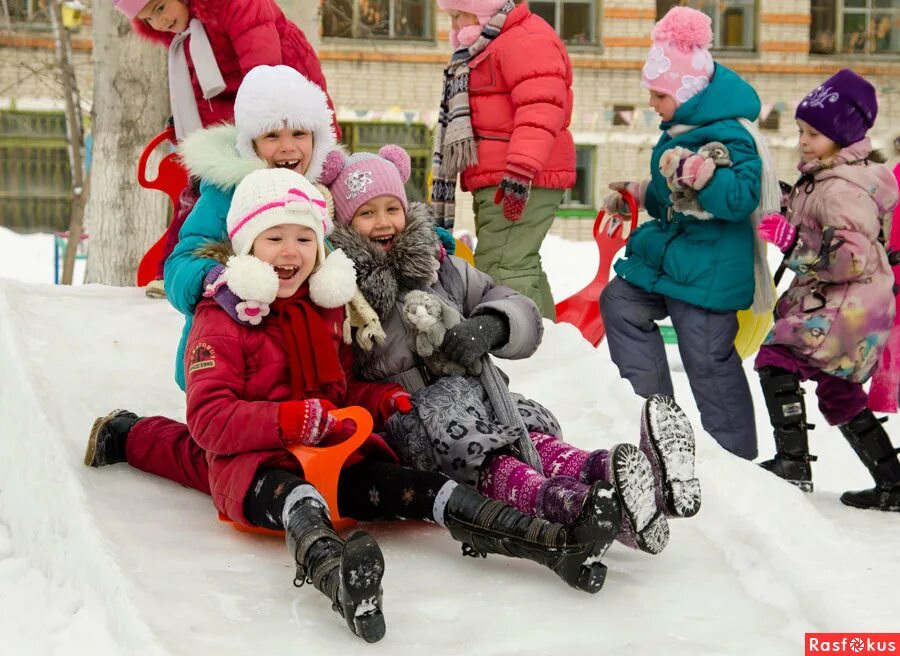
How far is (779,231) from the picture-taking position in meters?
4.26

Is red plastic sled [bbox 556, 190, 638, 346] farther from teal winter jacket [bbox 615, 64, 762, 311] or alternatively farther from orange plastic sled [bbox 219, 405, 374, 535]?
orange plastic sled [bbox 219, 405, 374, 535]

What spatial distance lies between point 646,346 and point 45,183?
1327cm

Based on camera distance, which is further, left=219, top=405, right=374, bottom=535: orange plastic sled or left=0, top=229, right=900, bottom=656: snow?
left=219, top=405, right=374, bottom=535: orange plastic sled

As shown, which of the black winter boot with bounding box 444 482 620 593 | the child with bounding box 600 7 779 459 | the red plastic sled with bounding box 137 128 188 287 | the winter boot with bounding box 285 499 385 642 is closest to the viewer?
the winter boot with bounding box 285 499 385 642

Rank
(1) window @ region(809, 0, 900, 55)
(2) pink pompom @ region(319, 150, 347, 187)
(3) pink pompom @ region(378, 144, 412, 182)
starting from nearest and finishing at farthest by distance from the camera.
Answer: (2) pink pompom @ region(319, 150, 347, 187) < (3) pink pompom @ region(378, 144, 412, 182) < (1) window @ region(809, 0, 900, 55)

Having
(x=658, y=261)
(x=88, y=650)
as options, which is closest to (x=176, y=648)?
(x=88, y=650)

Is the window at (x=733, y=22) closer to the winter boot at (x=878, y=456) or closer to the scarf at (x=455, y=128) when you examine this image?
the scarf at (x=455, y=128)

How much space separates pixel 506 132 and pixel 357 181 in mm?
1766

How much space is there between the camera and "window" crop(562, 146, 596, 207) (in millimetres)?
16609

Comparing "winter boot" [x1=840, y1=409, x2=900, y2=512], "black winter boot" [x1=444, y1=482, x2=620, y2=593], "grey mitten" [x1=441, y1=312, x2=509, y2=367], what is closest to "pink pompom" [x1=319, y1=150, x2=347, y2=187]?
"grey mitten" [x1=441, y1=312, x2=509, y2=367]

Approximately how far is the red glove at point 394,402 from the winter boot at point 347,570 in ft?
1.95

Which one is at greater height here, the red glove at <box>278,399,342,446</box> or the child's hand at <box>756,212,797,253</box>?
the child's hand at <box>756,212,797,253</box>

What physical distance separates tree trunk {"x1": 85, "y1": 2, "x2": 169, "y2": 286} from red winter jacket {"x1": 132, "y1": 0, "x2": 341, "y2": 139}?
2.08m

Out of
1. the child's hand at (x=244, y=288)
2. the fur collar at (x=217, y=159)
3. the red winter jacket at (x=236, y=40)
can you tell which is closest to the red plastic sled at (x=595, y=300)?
the red winter jacket at (x=236, y=40)
